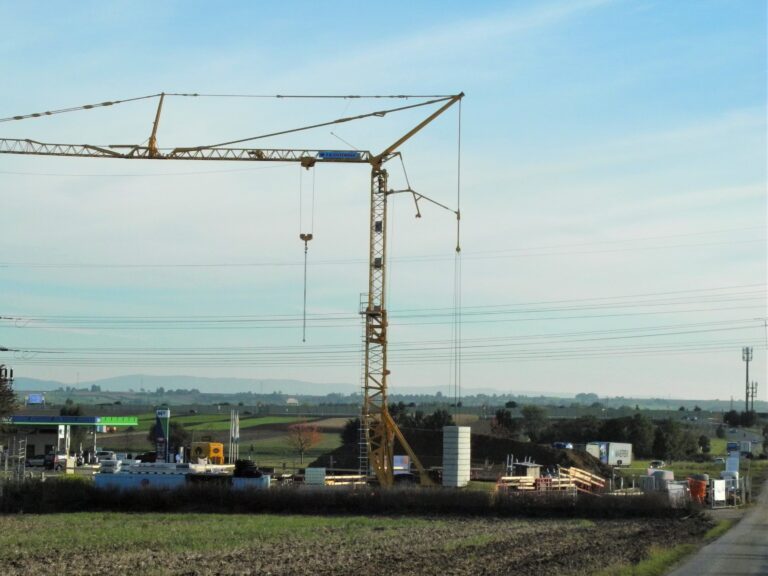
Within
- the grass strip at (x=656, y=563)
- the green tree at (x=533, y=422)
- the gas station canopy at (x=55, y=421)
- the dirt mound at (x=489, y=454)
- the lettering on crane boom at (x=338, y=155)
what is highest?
the lettering on crane boom at (x=338, y=155)

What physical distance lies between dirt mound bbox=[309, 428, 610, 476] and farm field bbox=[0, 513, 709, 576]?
4161 centimetres

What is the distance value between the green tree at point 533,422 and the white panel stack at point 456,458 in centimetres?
6724

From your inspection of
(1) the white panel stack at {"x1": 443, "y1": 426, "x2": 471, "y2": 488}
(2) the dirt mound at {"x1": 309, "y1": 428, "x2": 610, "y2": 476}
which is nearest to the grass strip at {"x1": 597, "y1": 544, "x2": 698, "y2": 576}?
(1) the white panel stack at {"x1": 443, "y1": 426, "x2": 471, "y2": 488}

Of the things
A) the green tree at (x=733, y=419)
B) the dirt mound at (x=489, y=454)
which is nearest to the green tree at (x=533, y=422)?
the dirt mound at (x=489, y=454)

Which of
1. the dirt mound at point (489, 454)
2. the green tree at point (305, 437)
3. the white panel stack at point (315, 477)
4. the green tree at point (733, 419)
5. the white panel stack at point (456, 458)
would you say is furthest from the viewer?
the green tree at point (733, 419)

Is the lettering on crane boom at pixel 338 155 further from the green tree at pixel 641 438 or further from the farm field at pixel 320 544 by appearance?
the green tree at pixel 641 438

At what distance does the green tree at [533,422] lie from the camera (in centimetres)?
13466

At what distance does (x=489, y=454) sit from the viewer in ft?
312

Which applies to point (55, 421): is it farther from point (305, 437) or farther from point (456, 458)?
point (456, 458)

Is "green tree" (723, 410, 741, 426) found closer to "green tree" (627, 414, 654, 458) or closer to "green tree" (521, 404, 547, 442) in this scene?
"green tree" (521, 404, 547, 442)

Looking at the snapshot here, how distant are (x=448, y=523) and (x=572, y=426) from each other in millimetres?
95930

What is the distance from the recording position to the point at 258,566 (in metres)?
30.3

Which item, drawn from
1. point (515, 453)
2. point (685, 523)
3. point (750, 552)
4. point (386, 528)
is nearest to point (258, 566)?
point (386, 528)

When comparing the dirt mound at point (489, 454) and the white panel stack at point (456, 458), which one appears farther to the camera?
the dirt mound at point (489, 454)
